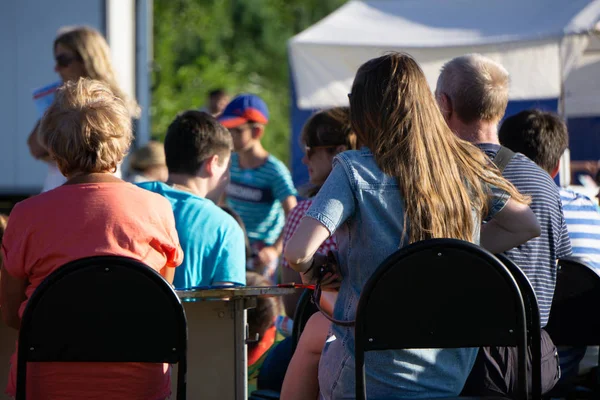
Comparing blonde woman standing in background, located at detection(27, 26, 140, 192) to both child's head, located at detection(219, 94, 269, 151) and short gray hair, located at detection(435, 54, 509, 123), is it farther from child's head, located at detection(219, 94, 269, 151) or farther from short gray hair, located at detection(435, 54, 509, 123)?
short gray hair, located at detection(435, 54, 509, 123)

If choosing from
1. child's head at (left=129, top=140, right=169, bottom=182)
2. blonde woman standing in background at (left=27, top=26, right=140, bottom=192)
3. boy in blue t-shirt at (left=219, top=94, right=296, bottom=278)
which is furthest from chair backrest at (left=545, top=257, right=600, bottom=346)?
child's head at (left=129, top=140, right=169, bottom=182)

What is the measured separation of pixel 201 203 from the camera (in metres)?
3.41

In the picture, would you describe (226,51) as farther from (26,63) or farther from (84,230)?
(84,230)

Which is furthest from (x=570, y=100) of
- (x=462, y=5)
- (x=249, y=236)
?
(x=249, y=236)

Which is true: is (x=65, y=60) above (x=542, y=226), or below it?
above

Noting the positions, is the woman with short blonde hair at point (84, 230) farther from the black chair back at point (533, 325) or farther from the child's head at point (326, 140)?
the child's head at point (326, 140)

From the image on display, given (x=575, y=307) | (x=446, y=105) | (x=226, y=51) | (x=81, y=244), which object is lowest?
(x=575, y=307)

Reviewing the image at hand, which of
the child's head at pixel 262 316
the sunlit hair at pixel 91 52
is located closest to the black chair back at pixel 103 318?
the child's head at pixel 262 316

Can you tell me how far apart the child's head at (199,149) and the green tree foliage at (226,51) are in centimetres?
1290

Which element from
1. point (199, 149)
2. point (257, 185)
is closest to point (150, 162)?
point (257, 185)

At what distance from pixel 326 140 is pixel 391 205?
131 cm

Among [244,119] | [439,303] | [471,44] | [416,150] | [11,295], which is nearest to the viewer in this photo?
[439,303]

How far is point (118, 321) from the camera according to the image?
2.33 meters

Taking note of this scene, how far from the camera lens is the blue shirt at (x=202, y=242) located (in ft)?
11.0
